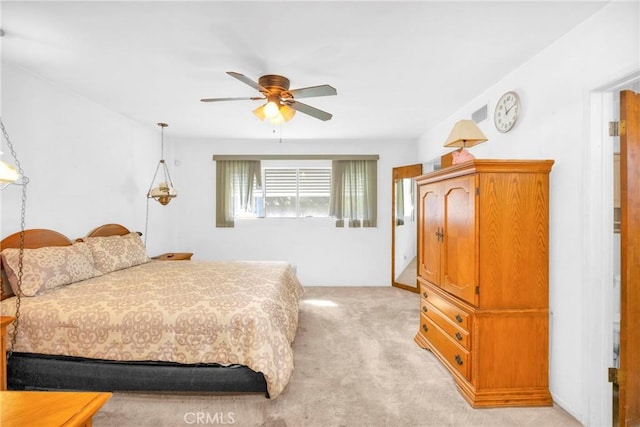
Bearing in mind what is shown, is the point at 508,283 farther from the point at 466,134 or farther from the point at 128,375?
the point at 128,375

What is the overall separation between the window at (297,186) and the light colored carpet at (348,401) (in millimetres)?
2599

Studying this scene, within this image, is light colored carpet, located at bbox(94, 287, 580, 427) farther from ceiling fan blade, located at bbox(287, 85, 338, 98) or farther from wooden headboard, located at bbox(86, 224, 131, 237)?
ceiling fan blade, located at bbox(287, 85, 338, 98)

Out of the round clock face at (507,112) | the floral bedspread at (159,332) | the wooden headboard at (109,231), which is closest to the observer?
the floral bedspread at (159,332)

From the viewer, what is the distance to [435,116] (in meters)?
3.93

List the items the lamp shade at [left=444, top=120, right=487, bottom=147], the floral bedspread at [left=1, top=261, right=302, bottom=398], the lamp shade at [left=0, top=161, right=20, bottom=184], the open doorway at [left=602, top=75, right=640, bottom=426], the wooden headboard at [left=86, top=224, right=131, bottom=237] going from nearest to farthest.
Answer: the lamp shade at [left=0, top=161, right=20, bottom=184], the open doorway at [left=602, top=75, right=640, bottom=426], the floral bedspread at [left=1, top=261, right=302, bottom=398], the lamp shade at [left=444, top=120, right=487, bottom=147], the wooden headboard at [left=86, top=224, right=131, bottom=237]

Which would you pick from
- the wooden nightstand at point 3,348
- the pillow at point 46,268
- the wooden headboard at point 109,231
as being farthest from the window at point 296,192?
the wooden nightstand at point 3,348

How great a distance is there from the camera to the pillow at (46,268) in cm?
228

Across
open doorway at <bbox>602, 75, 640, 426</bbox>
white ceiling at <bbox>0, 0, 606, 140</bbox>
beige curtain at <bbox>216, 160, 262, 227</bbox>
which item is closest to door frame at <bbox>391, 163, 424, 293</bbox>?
white ceiling at <bbox>0, 0, 606, 140</bbox>

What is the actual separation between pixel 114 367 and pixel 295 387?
49.1 inches

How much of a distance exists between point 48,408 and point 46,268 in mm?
1943

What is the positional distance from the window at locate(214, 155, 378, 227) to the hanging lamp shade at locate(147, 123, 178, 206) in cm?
80

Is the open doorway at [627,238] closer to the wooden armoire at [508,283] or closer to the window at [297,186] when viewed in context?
the wooden armoire at [508,283]

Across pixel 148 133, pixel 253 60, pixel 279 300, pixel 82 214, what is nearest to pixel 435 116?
pixel 253 60

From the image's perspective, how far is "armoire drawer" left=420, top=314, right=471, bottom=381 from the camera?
2.17 m
